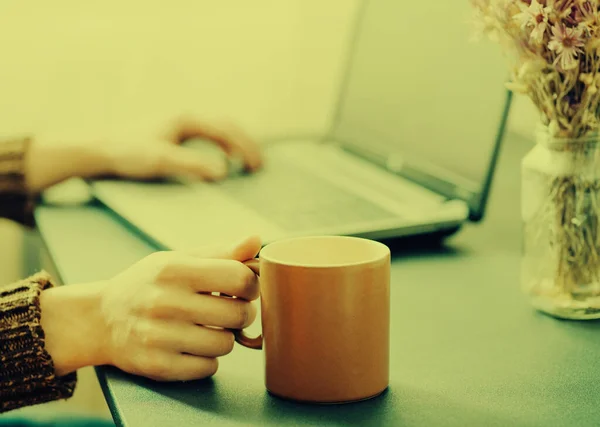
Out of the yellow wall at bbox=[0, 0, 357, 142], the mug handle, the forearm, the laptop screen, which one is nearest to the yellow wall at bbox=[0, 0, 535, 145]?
the yellow wall at bbox=[0, 0, 357, 142]

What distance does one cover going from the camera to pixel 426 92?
3.42 ft

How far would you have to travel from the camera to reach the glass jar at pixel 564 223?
2.17 feet

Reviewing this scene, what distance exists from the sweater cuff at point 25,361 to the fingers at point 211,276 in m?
0.11

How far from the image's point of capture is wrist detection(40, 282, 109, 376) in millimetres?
604

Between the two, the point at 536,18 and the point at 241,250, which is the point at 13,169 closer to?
the point at 241,250

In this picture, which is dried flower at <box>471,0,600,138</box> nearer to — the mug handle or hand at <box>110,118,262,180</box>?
the mug handle

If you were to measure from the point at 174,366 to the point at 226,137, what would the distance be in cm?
64

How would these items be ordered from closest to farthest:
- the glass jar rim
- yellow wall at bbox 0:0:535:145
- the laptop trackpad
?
the glass jar rim < the laptop trackpad < yellow wall at bbox 0:0:535:145

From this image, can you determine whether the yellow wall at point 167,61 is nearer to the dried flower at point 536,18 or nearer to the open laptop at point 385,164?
the open laptop at point 385,164

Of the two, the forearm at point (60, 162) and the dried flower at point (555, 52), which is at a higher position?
the dried flower at point (555, 52)

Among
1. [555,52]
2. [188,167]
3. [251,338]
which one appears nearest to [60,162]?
[188,167]

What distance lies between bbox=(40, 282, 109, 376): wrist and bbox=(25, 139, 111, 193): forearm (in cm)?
47

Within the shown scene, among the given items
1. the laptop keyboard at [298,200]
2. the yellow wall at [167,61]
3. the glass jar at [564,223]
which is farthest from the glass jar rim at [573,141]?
the yellow wall at [167,61]

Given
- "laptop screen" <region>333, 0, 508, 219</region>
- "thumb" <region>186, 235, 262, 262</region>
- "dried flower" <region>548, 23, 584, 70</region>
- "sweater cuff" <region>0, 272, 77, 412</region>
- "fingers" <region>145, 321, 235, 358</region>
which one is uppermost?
"dried flower" <region>548, 23, 584, 70</region>
